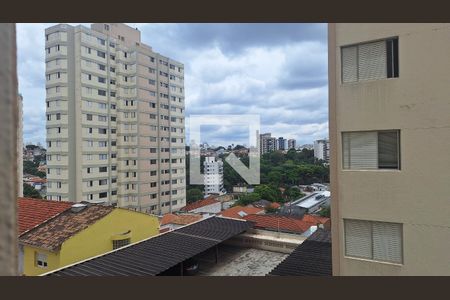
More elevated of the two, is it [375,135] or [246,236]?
[375,135]

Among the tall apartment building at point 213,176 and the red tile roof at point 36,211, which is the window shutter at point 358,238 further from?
the tall apartment building at point 213,176

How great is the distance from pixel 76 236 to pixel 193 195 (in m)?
32.4

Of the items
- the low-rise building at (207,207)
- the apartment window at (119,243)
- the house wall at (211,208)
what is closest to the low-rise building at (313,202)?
the house wall at (211,208)

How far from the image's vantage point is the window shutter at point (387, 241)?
194 inches

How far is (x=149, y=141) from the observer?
34781mm

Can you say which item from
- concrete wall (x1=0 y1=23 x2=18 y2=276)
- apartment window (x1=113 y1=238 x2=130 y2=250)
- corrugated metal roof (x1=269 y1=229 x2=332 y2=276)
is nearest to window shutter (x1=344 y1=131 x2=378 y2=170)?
corrugated metal roof (x1=269 y1=229 x2=332 y2=276)

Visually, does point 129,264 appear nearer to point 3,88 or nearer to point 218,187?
point 3,88

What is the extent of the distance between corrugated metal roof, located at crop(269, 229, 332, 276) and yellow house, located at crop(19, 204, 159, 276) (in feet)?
21.0

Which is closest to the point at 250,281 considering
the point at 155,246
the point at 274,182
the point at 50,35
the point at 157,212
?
the point at 155,246

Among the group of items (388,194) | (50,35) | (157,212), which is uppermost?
(50,35)

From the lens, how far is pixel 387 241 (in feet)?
16.4

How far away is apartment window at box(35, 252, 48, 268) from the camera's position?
381 inches

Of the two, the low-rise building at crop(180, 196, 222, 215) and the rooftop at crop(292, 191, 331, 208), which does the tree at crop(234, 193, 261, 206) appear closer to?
the low-rise building at crop(180, 196, 222, 215)

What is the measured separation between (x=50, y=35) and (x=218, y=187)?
27705 millimetres
